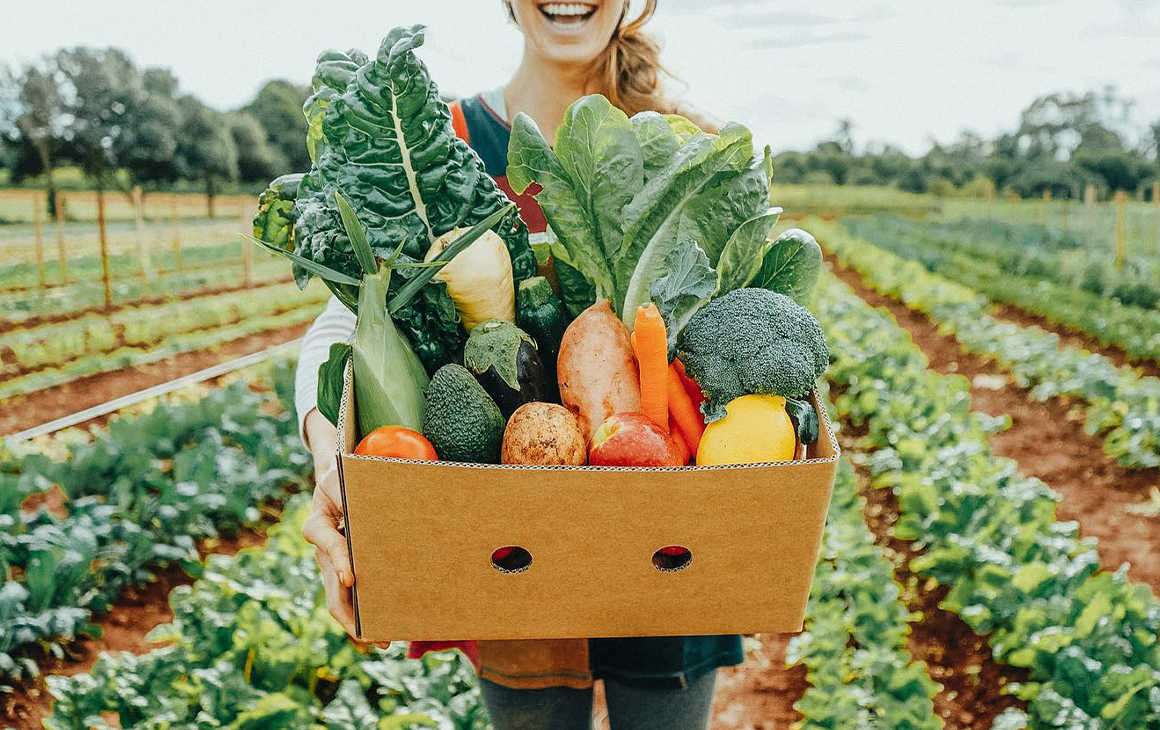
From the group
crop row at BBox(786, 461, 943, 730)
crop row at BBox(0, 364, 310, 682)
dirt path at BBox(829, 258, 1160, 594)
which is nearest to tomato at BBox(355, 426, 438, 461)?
crop row at BBox(786, 461, 943, 730)

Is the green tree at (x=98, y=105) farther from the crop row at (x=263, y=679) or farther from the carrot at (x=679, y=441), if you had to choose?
the carrot at (x=679, y=441)

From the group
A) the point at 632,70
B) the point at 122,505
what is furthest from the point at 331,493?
the point at 122,505

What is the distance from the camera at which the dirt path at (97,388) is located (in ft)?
24.8

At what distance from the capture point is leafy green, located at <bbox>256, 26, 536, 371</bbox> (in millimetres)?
1254

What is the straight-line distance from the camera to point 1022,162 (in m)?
53.0

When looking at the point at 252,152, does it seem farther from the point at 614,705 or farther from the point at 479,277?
the point at 479,277

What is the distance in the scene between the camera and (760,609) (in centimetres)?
118

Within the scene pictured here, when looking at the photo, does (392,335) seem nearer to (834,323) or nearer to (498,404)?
(498,404)

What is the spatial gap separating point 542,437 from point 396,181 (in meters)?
0.46

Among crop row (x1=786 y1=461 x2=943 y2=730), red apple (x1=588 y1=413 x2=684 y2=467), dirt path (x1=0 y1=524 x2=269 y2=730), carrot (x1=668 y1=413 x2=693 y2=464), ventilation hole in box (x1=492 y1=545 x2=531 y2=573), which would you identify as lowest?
dirt path (x1=0 y1=524 x2=269 y2=730)

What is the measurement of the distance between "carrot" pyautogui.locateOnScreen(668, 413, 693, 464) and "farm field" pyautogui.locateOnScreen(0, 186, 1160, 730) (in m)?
1.98

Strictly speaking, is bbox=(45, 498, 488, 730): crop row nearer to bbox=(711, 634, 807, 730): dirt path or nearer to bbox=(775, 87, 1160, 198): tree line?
bbox=(711, 634, 807, 730): dirt path

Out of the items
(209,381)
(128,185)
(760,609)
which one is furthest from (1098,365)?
(128,185)

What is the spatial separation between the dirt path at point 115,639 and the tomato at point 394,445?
295 cm
